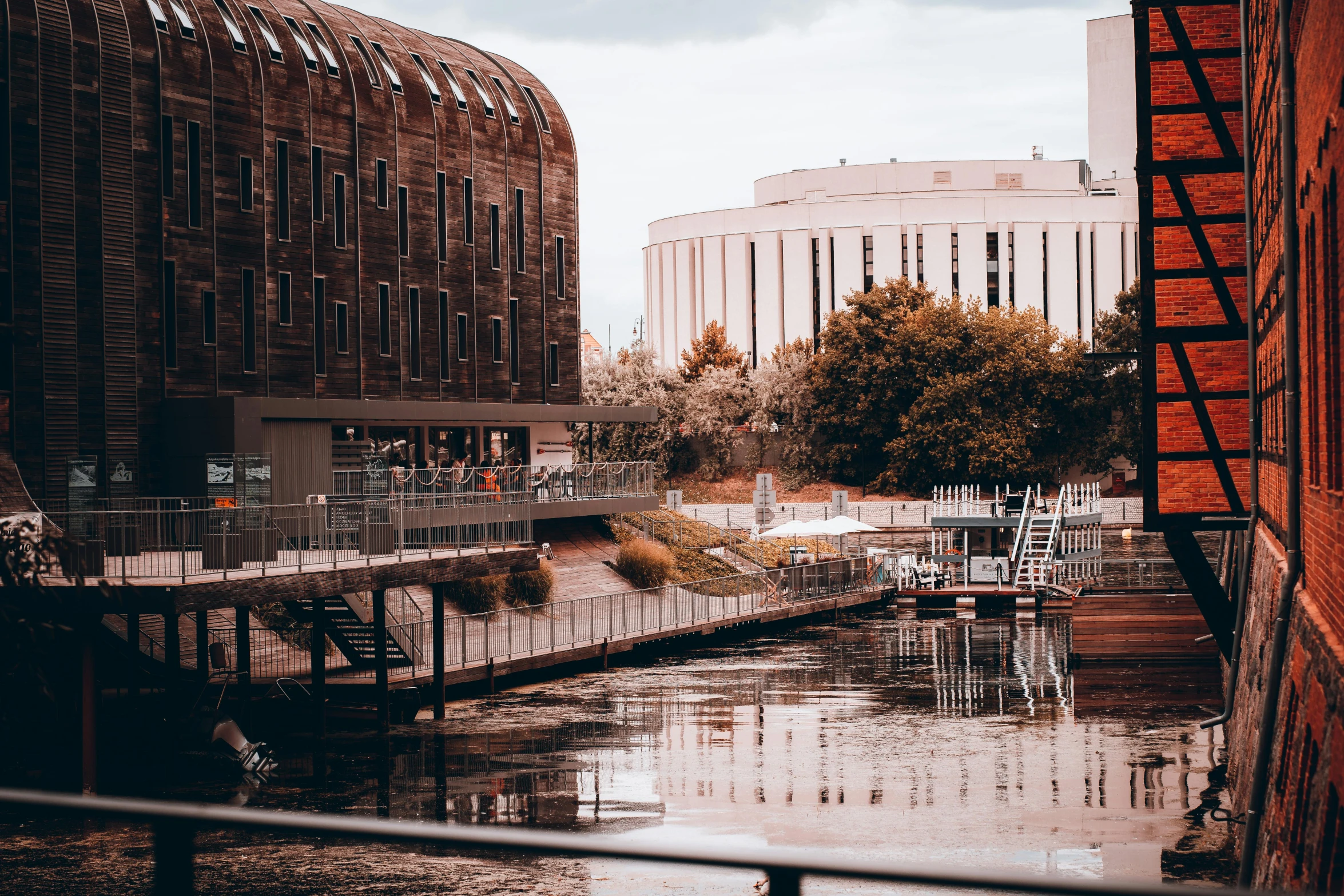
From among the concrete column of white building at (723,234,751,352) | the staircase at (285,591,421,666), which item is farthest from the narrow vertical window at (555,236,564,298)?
the concrete column of white building at (723,234,751,352)

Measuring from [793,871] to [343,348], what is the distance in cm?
4444

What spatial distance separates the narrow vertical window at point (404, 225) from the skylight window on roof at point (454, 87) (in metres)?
4.44

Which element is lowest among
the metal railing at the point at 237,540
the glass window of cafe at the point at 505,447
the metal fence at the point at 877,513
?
the metal fence at the point at 877,513

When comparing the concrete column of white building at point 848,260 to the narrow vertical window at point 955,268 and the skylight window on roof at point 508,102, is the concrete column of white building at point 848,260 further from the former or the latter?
the skylight window on roof at point 508,102

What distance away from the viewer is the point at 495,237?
52719 millimetres

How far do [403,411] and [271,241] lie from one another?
6902mm

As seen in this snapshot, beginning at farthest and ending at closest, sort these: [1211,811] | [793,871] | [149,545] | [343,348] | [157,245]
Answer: [343,348] < [157,245] < [149,545] < [1211,811] < [793,871]

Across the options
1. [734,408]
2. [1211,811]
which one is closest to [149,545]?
[1211,811]

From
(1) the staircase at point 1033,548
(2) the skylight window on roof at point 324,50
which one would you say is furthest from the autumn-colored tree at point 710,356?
(2) the skylight window on roof at point 324,50

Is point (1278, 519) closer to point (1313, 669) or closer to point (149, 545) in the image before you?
point (1313, 669)

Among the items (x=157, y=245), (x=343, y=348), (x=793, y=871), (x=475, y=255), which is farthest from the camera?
(x=475, y=255)

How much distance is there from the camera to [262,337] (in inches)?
1677

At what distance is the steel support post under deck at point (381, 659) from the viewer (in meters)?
27.8

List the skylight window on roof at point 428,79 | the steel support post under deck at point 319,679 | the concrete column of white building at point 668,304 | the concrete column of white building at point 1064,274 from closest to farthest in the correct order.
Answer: the steel support post under deck at point 319,679 → the skylight window on roof at point 428,79 → the concrete column of white building at point 1064,274 → the concrete column of white building at point 668,304
